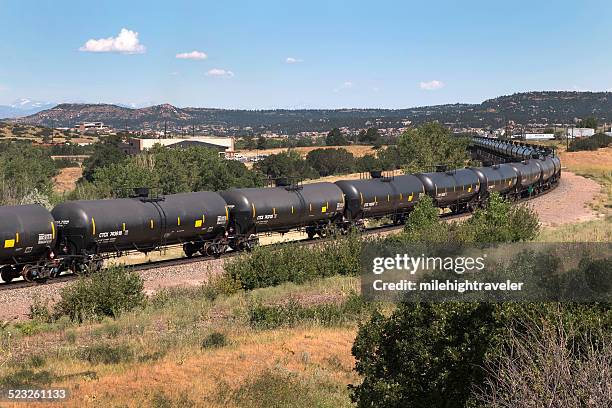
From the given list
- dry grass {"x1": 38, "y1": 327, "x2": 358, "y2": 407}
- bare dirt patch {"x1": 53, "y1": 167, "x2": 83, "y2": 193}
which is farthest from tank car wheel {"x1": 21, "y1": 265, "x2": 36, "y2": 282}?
bare dirt patch {"x1": 53, "y1": 167, "x2": 83, "y2": 193}

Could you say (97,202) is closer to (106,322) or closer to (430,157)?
(106,322)

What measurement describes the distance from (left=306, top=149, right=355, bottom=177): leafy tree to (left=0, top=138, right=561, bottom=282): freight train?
93.3 meters

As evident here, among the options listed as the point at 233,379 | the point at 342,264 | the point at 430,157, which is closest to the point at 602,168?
the point at 430,157

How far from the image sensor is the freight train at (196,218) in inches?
Answer: 1069

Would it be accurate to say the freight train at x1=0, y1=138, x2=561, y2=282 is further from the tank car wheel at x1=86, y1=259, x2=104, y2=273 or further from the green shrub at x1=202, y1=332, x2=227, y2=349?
the green shrub at x1=202, y1=332, x2=227, y2=349

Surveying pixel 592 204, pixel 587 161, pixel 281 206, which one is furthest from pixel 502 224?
pixel 587 161

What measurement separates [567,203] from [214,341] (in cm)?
4942

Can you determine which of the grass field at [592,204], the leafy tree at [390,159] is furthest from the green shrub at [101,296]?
the leafy tree at [390,159]

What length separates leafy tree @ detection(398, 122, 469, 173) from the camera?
105713mm

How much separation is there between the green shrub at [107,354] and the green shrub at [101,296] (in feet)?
15.7

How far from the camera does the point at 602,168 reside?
105562mm

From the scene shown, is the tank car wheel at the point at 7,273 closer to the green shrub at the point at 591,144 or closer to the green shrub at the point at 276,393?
the green shrub at the point at 276,393

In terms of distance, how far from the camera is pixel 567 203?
199ft

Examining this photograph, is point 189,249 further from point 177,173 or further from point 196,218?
point 177,173
